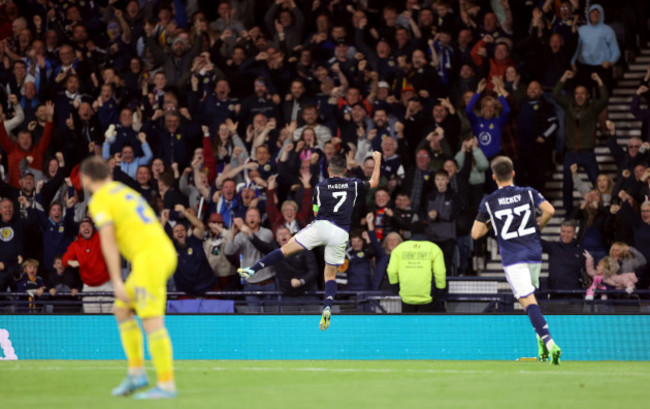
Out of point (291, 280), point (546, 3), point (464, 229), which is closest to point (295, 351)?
point (291, 280)

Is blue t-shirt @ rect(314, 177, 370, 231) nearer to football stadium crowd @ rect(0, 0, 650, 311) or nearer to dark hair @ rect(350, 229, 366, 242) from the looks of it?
football stadium crowd @ rect(0, 0, 650, 311)

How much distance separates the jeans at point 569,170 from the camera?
19.7 m

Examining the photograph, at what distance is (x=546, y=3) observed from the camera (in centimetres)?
2192

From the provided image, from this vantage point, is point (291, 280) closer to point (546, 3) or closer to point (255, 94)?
point (255, 94)

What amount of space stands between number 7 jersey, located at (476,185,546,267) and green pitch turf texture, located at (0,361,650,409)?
4.39ft

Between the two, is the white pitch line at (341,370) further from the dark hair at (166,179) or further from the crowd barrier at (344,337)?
the dark hair at (166,179)

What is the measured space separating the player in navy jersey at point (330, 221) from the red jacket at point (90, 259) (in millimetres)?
4649

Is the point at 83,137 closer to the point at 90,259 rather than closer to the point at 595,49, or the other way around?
the point at 90,259

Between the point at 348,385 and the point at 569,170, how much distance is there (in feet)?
32.8

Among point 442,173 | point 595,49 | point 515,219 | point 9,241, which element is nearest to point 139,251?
point 515,219

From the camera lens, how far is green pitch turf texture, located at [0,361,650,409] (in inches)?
364

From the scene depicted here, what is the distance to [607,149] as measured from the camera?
21906 mm

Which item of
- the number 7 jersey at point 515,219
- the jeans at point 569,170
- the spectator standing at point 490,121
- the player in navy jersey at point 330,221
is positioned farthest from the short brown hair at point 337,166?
the jeans at point 569,170

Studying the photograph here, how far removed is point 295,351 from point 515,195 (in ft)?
17.8
